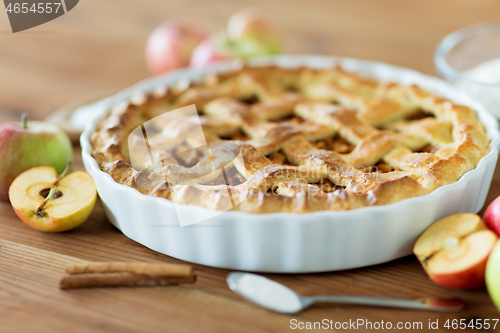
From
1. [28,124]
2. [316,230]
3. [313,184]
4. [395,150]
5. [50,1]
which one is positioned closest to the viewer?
[316,230]

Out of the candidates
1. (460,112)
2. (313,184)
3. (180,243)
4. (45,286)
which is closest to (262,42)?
(460,112)

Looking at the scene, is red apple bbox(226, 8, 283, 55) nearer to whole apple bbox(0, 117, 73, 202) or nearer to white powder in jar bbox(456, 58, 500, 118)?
white powder in jar bbox(456, 58, 500, 118)

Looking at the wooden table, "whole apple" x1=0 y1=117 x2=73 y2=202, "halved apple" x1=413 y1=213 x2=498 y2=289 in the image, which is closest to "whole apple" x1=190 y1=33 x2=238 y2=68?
the wooden table

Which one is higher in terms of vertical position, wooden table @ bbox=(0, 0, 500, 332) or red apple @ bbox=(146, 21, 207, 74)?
red apple @ bbox=(146, 21, 207, 74)

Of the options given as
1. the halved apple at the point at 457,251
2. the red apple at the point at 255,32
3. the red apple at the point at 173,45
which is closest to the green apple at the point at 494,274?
Answer: the halved apple at the point at 457,251

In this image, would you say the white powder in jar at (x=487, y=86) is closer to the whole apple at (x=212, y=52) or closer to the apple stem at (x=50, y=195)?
the whole apple at (x=212, y=52)

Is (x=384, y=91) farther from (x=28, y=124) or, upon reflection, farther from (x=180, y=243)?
(x=28, y=124)
